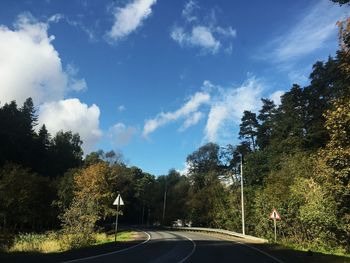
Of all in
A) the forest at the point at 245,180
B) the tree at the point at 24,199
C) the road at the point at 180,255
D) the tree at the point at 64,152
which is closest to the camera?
the road at the point at 180,255

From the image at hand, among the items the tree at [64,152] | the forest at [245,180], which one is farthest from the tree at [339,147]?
the tree at [64,152]

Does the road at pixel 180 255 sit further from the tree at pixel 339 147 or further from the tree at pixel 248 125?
the tree at pixel 248 125

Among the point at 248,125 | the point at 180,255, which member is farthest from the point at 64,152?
the point at 180,255

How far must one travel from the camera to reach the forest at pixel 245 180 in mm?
21831

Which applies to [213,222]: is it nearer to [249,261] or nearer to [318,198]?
[318,198]

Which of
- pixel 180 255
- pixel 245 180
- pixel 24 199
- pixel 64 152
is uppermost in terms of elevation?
pixel 64 152

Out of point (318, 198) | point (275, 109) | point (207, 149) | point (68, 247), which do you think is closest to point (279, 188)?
point (318, 198)

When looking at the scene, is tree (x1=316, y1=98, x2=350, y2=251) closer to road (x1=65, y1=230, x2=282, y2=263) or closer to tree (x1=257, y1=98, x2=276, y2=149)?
road (x1=65, y1=230, x2=282, y2=263)

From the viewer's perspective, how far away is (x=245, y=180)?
70.5 metres

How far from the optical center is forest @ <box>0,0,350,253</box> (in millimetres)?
21831

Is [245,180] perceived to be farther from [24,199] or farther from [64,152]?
[64,152]

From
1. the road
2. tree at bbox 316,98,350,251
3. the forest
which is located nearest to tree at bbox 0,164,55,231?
the forest

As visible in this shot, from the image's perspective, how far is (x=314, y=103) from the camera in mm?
63719

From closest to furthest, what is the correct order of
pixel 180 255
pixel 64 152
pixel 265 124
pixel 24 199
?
pixel 180 255 < pixel 24 199 < pixel 265 124 < pixel 64 152
